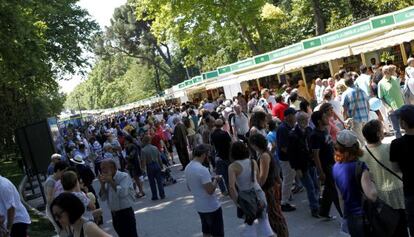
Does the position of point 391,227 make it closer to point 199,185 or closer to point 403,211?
point 403,211

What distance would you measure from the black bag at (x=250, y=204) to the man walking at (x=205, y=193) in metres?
0.47

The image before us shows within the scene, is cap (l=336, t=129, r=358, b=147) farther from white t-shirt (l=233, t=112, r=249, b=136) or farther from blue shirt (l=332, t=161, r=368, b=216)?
white t-shirt (l=233, t=112, r=249, b=136)

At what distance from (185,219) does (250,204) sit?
4.35m

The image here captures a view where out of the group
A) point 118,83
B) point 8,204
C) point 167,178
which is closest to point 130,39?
point 118,83

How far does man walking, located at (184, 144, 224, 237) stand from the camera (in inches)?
243

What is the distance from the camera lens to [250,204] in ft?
18.9

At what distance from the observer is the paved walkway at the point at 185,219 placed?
7.49 metres

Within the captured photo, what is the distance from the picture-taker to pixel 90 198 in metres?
6.66

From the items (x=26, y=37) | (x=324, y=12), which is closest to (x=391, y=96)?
(x=26, y=37)

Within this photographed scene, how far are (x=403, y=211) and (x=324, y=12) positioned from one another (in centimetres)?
4785

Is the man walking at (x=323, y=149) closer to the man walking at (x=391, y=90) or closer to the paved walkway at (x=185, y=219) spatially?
the paved walkway at (x=185, y=219)

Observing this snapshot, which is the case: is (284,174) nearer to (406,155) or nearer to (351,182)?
(351,182)

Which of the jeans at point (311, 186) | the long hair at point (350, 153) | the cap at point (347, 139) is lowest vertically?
the jeans at point (311, 186)

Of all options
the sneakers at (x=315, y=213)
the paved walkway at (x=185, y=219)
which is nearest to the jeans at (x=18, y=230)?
the paved walkway at (x=185, y=219)
